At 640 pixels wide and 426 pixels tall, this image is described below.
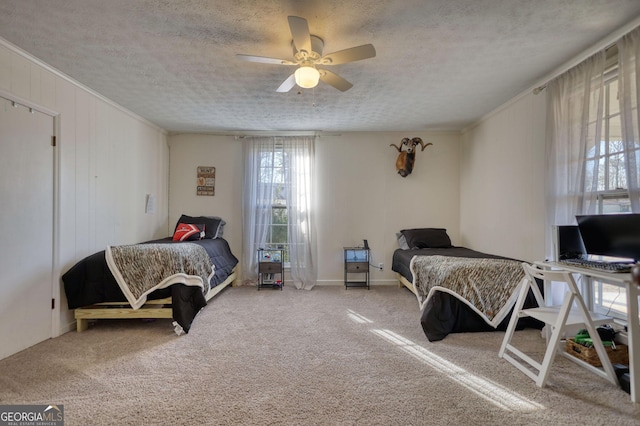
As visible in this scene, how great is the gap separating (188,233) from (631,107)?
15.2 ft

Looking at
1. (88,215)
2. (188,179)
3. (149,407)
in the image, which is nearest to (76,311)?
(88,215)

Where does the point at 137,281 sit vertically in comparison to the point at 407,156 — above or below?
below

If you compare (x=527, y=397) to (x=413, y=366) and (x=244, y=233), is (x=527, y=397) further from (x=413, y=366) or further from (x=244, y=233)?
(x=244, y=233)

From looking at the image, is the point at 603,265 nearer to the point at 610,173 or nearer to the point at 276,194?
the point at 610,173

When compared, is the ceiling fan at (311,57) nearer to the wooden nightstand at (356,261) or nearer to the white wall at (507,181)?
the white wall at (507,181)

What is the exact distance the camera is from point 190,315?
2.74m

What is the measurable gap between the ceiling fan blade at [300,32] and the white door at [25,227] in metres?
2.36

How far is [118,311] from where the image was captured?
2748 millimetres

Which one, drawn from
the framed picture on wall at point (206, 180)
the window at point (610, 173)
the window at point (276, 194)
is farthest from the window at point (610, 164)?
the framed picture on wall at point (206, 180)

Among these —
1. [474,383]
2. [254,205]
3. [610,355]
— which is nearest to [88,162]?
[254,205]

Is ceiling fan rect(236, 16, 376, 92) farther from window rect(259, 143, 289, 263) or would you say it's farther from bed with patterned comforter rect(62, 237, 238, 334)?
window rect(259, 143, 289, 263)

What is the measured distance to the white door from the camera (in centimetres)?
222

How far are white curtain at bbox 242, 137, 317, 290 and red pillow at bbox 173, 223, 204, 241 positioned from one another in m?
0.70

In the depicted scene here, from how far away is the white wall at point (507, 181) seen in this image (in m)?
2.98
